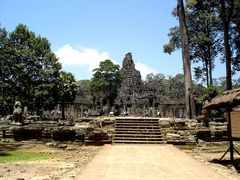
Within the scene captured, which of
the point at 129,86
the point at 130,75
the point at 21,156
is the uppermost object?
Result: the point at 130,75

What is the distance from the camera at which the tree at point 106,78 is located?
5419cm

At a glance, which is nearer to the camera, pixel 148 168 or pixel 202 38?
pixel 148 168

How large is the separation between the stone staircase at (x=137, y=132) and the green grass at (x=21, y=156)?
4.19m

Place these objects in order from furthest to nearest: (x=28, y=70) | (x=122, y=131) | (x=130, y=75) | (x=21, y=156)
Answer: (x=130, y=75), (x=28, y=70), (x=122, y=131), (x=21, y=156)

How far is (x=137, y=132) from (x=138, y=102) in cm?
1861

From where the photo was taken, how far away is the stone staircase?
1675 cm

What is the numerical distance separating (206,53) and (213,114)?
9443mm

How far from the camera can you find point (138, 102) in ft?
119

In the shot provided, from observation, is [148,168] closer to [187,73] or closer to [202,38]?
[187,73]

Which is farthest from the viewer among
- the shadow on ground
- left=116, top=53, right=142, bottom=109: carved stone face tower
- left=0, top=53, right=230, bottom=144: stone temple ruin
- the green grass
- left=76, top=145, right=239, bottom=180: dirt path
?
left=116, top=53, right=142, bottom=109: carved stone face tower

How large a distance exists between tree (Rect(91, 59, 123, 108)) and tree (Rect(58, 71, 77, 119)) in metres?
17.0

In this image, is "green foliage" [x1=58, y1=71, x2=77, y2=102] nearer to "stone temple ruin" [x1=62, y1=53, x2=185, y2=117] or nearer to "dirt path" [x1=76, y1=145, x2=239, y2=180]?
"stone temple ruin" [x1=62, y1=53, x2=185, y2=117]

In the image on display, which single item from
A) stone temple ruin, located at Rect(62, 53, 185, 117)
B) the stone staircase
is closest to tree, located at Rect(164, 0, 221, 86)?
stone temple ruin, located at Rect(62, 53, 185, 117)

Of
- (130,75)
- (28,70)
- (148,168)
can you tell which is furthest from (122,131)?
(130,75)
